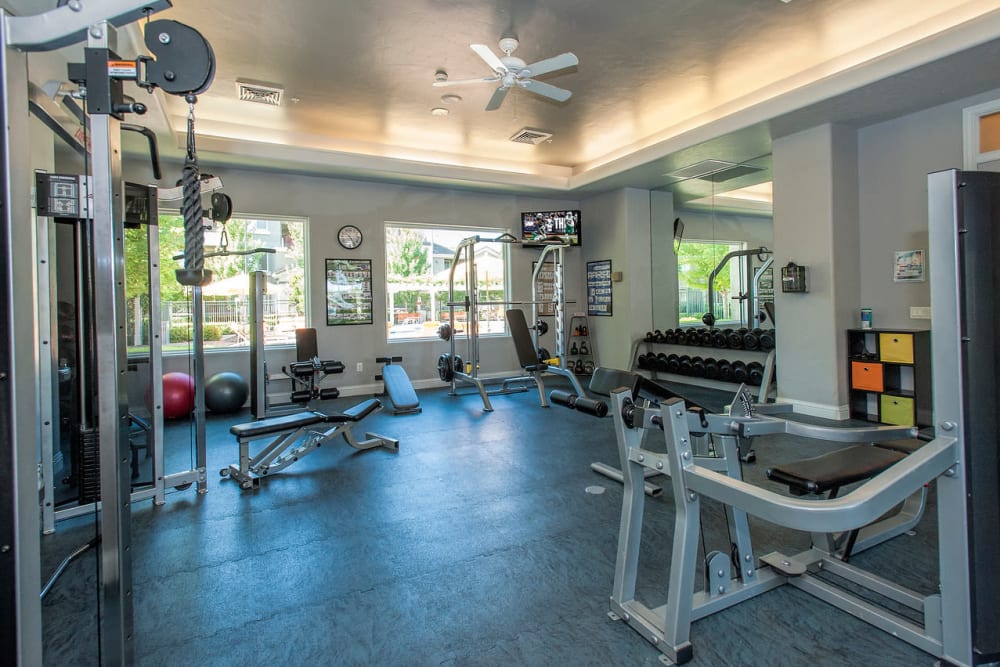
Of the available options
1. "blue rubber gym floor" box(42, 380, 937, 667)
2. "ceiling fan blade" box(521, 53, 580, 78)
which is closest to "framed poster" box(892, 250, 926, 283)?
"blue rubber gym floor" box(42, 380, 937, 667)

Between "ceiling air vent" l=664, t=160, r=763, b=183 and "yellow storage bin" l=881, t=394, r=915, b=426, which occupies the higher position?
"ceiling air vent" l=664, t=160, r=763, b=183

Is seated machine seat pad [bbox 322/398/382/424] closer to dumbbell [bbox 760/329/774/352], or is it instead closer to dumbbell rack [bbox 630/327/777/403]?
dumbbell rack [bbox 630/327/777/403]

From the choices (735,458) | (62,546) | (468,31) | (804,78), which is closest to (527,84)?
(468,31)

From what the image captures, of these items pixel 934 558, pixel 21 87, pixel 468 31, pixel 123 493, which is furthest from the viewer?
pixel 468 31

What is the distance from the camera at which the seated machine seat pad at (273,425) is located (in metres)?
3.06

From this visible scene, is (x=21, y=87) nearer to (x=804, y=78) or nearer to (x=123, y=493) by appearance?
(x=123, y=493)

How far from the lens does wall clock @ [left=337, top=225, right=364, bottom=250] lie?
6055 millimetres

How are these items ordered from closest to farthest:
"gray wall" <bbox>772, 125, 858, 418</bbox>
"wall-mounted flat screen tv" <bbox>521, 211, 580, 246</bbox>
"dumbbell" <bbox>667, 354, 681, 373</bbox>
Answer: "gray wall" <bbox>772, 125, 858, 418</bbox>
"dumbbell" <bbox>667, 354, 681, 373</bbox>
"wall-mounted flat screen tv" <bbox>521, 211, 580, 246</bbox>

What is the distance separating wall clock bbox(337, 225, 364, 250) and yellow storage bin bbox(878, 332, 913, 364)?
17.3ft

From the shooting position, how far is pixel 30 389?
1067mm

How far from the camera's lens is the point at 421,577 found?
6.72 ft

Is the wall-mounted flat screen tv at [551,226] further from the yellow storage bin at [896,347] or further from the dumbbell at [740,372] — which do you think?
the yellow storage bin at [896,347]

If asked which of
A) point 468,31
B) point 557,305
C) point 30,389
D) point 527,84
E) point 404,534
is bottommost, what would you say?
point 404,534

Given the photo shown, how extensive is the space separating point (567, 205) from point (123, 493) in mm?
7025
